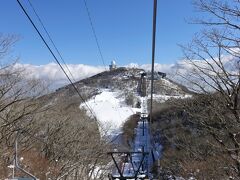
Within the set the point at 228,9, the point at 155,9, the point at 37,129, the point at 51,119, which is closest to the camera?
the point at 155,9

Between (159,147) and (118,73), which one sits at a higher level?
(118,73)

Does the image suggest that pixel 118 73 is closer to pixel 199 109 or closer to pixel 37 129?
pixel 37 129

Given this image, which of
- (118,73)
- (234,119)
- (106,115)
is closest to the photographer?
(234,119)

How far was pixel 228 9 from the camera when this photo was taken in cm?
1001

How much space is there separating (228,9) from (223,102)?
158 inches

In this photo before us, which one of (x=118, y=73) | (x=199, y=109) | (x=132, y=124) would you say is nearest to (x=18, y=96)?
(x=199, y=109)

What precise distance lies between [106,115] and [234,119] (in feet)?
378

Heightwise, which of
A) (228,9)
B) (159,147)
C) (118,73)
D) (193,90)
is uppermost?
(118,73)

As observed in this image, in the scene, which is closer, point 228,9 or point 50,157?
point 228,9

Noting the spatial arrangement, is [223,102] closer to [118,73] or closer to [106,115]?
[106,115]

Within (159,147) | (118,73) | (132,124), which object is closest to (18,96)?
(159,147)

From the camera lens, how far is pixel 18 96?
19328mm

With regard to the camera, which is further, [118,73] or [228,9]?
[118,73]

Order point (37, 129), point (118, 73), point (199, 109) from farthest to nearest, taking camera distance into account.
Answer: point (118, 73) < point (37, 129) < point (199, 109)
